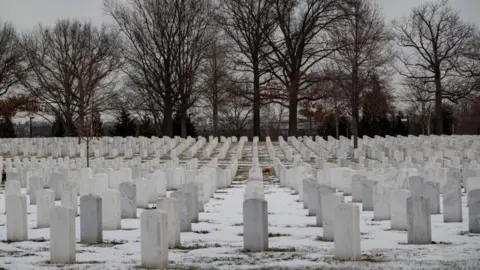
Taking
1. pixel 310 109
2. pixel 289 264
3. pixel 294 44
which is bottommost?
pixel 289 264

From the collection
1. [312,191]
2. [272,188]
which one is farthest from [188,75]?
[312,191]

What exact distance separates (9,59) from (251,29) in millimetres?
19447

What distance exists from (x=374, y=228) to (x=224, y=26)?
3628 cm

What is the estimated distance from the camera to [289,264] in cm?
827

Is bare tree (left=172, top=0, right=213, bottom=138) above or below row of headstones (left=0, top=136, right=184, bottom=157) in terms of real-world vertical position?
above

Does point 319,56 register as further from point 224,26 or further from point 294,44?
point 224,26

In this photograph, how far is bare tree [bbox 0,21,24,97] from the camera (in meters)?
54.1

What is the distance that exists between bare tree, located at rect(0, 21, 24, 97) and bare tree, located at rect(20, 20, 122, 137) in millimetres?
725

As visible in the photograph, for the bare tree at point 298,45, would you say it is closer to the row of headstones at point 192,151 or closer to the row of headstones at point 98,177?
the row of headstones at point 192,151

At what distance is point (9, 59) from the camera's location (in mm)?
54094

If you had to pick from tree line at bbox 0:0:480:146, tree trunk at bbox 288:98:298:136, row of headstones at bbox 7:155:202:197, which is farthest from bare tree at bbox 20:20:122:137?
row of headstones at bbox 7:155:202:197

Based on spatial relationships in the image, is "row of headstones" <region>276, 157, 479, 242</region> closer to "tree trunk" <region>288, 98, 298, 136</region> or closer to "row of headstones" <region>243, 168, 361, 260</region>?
"row of headstones" <region>243, 168, 361, 260</region>

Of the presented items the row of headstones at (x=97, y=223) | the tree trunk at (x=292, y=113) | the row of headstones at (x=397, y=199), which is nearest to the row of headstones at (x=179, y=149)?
the tree trunk at (x=292, y=113)

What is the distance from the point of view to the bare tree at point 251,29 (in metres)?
45.7
